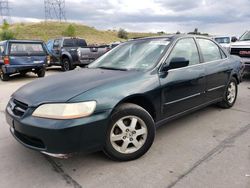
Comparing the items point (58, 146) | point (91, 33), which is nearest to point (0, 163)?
point (58, 146)

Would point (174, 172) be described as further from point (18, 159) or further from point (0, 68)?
point (0, 68)

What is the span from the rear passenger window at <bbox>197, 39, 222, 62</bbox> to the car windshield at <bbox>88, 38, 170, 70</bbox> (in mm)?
942

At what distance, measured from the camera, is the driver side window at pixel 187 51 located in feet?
13.4

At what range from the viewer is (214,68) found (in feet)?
15.6

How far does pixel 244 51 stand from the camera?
9.02 meters

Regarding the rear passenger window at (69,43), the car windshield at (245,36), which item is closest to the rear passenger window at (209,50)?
the car windshield at (245,36)

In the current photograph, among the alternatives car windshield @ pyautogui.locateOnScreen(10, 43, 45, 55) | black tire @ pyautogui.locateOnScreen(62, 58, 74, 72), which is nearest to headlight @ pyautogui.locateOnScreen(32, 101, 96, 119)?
car windshield @ pyautogui.locateOnScreen(10, 43, 45, 55)

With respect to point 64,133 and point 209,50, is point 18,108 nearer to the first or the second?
point 64,133

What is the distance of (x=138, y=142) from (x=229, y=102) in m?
2.96

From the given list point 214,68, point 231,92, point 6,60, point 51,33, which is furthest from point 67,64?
point 51,33

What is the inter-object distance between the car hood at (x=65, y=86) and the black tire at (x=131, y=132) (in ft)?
1.38

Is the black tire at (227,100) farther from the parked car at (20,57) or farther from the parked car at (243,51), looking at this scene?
the parked car at (20,57)

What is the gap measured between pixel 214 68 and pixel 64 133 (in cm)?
314

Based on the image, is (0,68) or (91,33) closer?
(0,68)
